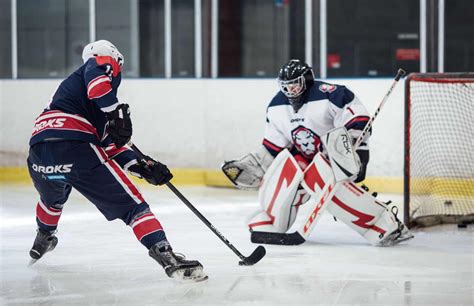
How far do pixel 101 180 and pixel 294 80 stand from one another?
137cm

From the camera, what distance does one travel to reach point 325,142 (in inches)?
196

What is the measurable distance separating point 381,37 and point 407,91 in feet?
7.70

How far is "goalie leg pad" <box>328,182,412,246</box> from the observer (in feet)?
16.5

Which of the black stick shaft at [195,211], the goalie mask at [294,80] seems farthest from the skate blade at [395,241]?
the black stick shaft at [195,211]

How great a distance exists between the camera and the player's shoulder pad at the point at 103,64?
396 cm

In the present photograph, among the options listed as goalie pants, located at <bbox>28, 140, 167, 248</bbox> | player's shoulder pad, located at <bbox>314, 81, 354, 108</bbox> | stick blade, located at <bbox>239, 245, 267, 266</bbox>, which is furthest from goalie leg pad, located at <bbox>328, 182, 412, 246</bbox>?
goalie pants, located at <bbox>28, 140, 167, 248</bbox>

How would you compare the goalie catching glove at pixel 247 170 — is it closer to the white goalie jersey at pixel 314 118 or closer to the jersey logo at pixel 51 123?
the white goalie jersey at pixel 314 118

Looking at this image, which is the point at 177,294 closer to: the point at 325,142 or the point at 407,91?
the point at 325,142

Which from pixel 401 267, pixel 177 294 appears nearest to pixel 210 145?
pixel 401 267

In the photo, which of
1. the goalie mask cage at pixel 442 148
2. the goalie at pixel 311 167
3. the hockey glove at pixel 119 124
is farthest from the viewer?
the goalie mask cage at pixel 442 148

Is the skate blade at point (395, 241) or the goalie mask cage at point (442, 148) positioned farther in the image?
the goalie mask cage at point (442, 148)

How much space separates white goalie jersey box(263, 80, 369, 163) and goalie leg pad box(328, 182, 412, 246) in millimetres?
218

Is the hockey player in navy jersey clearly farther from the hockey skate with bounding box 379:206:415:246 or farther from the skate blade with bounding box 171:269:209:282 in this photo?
the hockey skate with bounding box 379:206:415:246

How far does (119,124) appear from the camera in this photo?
3869 millimetres
